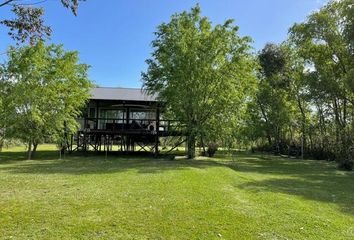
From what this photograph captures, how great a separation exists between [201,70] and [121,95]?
839cm

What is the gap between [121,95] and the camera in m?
25.8

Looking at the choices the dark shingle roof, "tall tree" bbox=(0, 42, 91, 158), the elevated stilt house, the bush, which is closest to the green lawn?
"tall tree" bbox=(0, 42, 91, 158)

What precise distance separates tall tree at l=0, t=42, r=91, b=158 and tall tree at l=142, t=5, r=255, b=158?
5.61 metres

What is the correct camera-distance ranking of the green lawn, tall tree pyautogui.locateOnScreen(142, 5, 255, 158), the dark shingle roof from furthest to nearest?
the dark shingle roof, tall tree pyautogui.locateOnScreen(142, 5, 255, 158), the green lawn

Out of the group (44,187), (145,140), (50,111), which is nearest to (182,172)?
(44,187)

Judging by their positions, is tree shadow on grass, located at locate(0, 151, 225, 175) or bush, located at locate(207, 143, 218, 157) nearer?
tree shadow on grass, located at locate(0, 151, 225, 175)

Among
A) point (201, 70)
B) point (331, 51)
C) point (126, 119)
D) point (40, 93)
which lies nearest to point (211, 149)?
point (126, 119)

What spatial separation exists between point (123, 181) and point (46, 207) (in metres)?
3.64

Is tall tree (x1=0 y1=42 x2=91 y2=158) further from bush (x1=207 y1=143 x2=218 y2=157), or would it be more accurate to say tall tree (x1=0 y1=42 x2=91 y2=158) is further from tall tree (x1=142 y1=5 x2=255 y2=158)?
bush (x1=207 y1=143 x2=218 y2=157)

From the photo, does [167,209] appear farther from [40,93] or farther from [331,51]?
[331,51]

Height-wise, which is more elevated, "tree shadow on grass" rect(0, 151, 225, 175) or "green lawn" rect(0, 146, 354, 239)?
"tree shadow on grass" rect(0, 151, 225, 175)

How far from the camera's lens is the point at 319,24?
24.5 meters

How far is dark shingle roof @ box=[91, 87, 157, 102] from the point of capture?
24341mm

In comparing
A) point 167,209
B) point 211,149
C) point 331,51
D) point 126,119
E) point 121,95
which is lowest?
point 167,209
